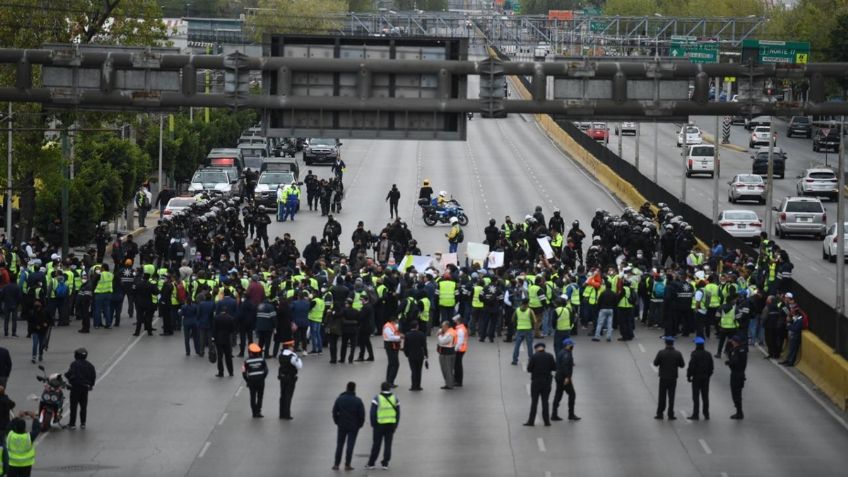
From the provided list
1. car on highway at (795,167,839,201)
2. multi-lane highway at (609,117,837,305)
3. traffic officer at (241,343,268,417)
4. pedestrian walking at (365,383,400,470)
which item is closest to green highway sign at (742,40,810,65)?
multi-lane highway at (609,117,837,305)

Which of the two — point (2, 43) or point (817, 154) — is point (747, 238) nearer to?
point (2, 43)

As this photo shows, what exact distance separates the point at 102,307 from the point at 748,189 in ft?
123

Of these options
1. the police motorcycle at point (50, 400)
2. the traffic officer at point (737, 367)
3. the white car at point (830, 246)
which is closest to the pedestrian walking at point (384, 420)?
the police motorcycle at point (50, 400)

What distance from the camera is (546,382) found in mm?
28984

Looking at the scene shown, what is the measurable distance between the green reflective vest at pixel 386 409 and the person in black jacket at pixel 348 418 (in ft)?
0.93

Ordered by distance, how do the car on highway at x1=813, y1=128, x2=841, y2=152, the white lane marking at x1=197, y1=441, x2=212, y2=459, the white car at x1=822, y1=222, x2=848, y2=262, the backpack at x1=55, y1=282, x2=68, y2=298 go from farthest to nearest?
the car on highway at x1=813, y1=128, x2=841, y2=152
the white car at x1=822, y1=222, x2=848, y2=262
the backpack at x1=55, y1=282, x2=68, y2=298
the white lane marking at x1=197, y1=441, x2=212, y2=459

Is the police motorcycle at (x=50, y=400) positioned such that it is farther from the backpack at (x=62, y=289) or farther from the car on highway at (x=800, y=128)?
the car on highway at (x=800, y=128)

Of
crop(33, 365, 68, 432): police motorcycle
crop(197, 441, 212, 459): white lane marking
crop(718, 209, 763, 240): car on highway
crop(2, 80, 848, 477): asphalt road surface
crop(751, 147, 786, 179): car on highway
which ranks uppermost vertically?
crop(751, 147, 786, 179): car on highway

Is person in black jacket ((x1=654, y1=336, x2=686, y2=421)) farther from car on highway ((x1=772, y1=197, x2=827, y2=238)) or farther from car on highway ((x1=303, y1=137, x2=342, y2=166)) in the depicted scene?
car on highway ((x1=303, y1=137, x2=342, y2=166))

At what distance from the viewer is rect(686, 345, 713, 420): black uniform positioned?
95.6 ft

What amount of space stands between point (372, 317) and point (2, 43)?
24.4 meters

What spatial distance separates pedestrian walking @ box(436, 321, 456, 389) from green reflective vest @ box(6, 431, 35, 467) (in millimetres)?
10289

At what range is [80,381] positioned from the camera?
28.1 metres

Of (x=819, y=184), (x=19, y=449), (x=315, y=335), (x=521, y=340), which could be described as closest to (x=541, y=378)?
(x=521, y=340)
